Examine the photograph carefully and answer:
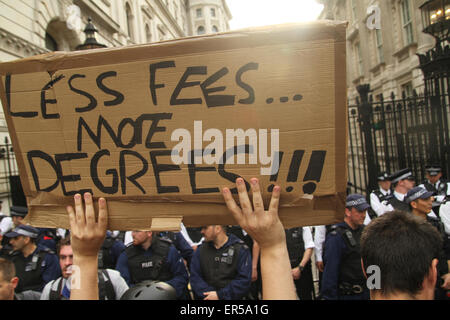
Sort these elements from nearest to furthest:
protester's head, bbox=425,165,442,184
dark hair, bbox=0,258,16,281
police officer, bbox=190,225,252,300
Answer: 1. dark hair, bbox=0,258,16,281
2. police officer, bbox=190,225,252,300
3. protester's head, bbox=425,165,442,184

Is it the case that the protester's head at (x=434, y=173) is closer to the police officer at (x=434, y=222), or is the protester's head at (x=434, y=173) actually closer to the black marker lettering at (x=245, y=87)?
the police officer at (x=434, y=222)

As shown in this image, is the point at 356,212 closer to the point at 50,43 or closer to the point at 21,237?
the point at 21,237

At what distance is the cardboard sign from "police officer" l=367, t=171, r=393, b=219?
4307mm

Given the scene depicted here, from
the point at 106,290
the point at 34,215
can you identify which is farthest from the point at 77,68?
the point at 106,290

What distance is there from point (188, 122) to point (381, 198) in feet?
18.6

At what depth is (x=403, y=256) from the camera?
4.88 ft

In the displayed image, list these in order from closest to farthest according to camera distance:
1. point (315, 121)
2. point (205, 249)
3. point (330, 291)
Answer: point (315, 121) → point (330, 291) → point (205, 249)

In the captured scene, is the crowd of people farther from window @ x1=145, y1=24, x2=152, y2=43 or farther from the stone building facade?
window @ x1=145, y1=24, x2=152, y2=43

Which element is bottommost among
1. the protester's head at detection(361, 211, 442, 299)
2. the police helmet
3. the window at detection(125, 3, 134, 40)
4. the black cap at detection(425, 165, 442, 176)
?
the police helmet

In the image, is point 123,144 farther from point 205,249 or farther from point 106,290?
point 205,249

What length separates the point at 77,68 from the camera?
146 cm

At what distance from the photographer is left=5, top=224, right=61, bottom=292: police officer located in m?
4.15

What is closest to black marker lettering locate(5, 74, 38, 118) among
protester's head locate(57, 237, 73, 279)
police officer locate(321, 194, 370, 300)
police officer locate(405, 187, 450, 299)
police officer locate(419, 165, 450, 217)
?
protester's head locate(57, 237, 73, 279)

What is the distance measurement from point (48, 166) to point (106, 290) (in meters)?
2.07
